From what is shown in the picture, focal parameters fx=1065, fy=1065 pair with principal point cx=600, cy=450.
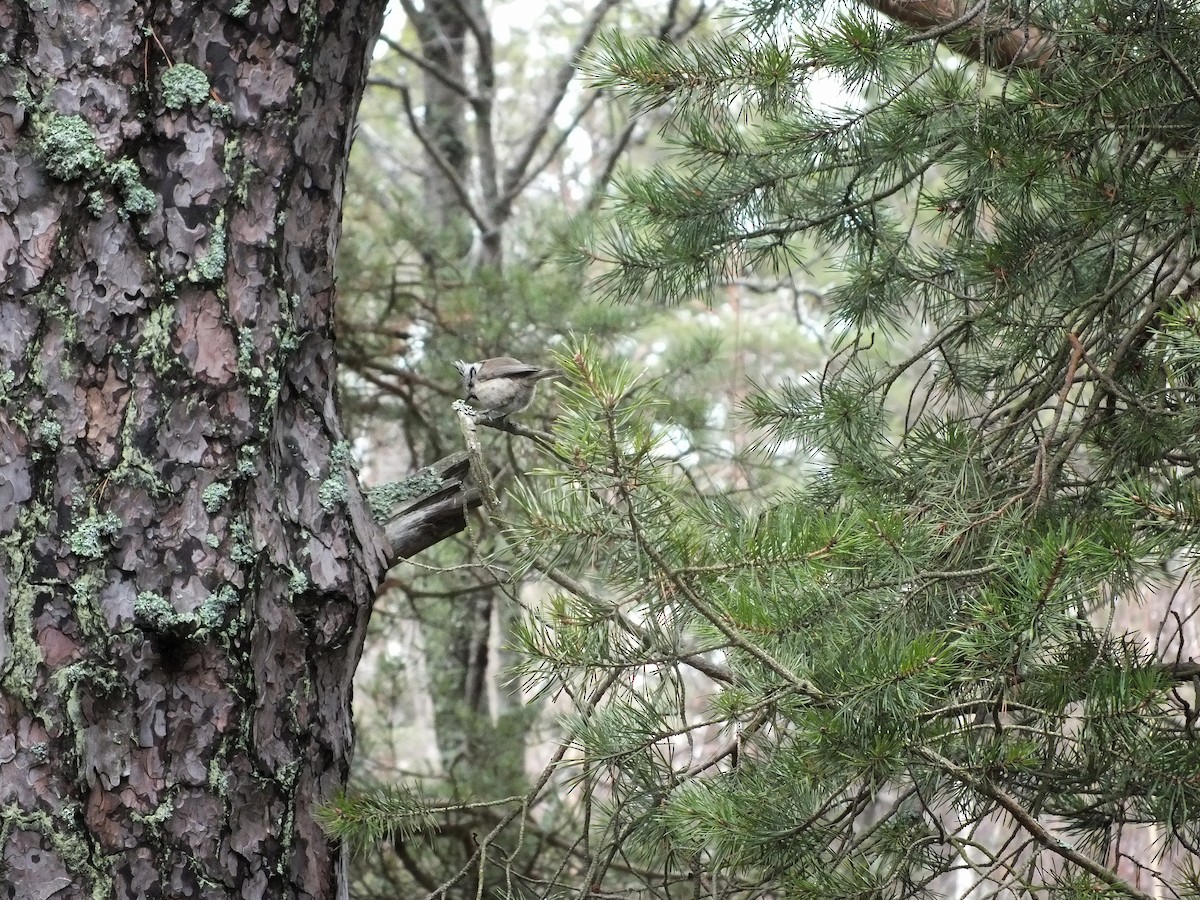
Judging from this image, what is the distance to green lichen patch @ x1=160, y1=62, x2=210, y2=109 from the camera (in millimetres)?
1378

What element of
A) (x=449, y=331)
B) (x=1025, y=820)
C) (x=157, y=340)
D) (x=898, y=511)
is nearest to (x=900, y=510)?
(x=898, y=511)

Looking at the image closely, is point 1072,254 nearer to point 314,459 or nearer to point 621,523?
→ point 621,523

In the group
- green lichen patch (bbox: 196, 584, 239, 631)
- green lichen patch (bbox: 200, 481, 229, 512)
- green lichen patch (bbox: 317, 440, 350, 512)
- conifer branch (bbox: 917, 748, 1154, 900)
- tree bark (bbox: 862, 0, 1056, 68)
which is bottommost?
conifer branch (bbox: 917, 748, 1154, 900)

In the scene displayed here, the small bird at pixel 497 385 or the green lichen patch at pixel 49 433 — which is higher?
the small bird at pixel 497 385

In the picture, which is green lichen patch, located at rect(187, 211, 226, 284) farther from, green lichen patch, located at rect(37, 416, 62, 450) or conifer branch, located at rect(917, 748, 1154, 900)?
conifer branch, located at rect(917, 748, 1154, 900)

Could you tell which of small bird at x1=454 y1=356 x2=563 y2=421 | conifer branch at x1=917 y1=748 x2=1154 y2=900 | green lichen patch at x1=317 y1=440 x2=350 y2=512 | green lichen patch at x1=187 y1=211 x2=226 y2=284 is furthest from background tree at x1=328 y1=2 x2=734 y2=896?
conifer branch at x1=917 y1=748 x2=1154 y2=900

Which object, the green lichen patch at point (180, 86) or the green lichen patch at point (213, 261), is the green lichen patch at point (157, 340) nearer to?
the green lichen patch at point (213, 261)

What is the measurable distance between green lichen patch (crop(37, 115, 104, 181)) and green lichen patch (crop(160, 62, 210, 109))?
0.11 meters

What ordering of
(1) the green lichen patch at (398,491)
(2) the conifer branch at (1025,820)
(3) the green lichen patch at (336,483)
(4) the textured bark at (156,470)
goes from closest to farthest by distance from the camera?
(2) the conifer branch at (1025,820)
(4) the textured bark at (156,470)
(3) the green lichen patch at (336,483)
(1) the green lichen patch at (398,491)

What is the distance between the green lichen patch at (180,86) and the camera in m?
1.38

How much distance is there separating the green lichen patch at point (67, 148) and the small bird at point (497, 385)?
2.17ft

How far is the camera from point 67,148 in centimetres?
135

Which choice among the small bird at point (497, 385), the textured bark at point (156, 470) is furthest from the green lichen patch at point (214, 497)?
the small bird at point (497, 385)

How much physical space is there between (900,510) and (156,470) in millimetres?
971
